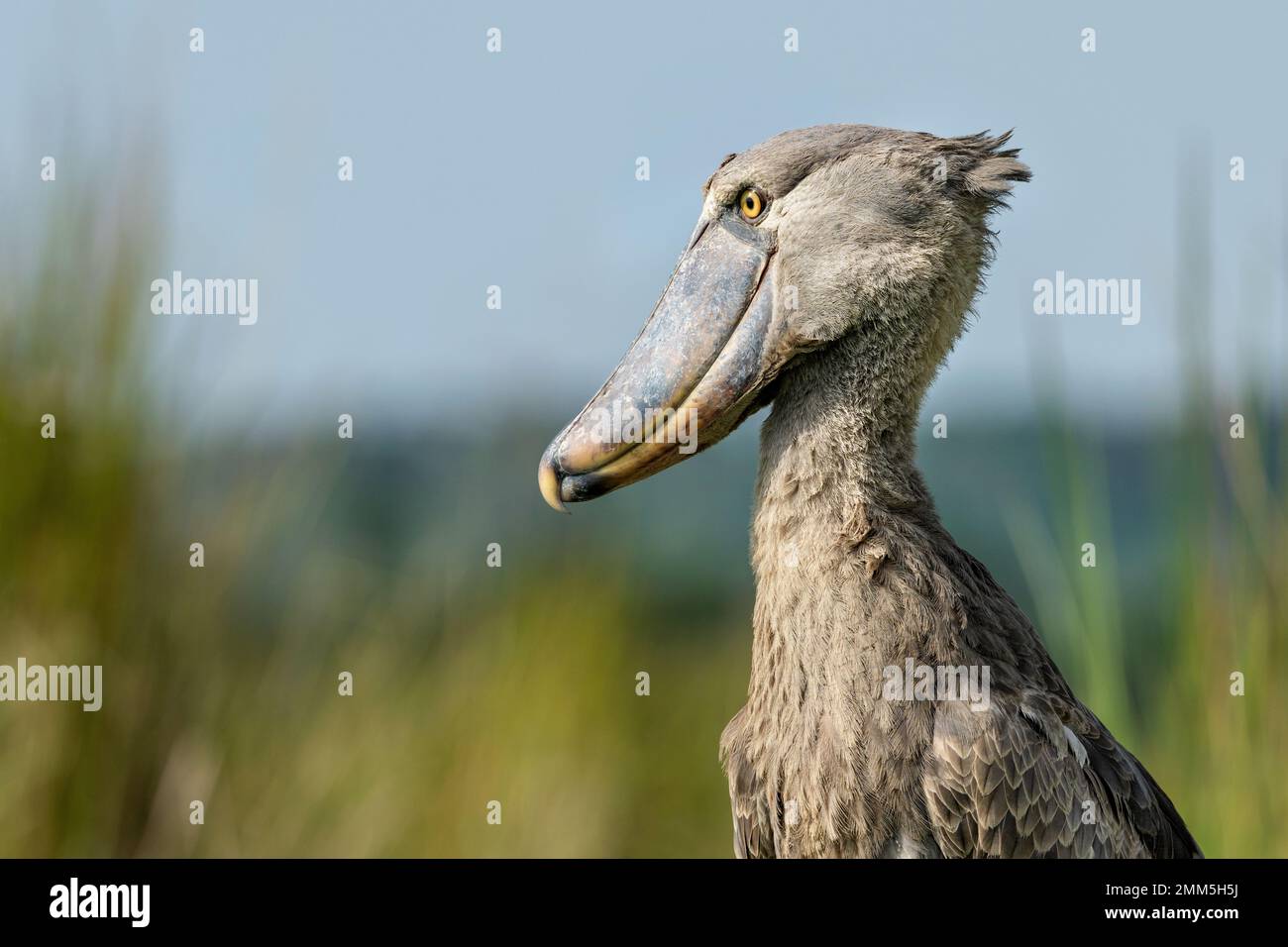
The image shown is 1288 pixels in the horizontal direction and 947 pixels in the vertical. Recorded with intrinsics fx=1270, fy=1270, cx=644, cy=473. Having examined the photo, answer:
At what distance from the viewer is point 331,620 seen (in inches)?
158

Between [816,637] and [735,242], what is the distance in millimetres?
828

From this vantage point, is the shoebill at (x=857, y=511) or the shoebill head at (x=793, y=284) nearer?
the shoebill at (x=857, y=511)

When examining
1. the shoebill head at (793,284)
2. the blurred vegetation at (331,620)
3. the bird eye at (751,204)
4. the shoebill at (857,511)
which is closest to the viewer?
the shoebill at (857,511)

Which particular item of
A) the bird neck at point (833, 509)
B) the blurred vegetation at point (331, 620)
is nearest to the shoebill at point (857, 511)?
the bird neck at point (833, 509)

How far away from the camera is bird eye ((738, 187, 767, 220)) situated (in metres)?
2.59

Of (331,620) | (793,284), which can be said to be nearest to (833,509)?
(793,284)

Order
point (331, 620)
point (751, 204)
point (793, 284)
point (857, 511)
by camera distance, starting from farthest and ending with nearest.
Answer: point (331, 620), point (751, 204), point (793, 284), point (857, 511)

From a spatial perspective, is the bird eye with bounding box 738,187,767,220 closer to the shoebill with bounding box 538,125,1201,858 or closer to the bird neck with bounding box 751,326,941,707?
the shoebill with bounding box 538,125,1201,858

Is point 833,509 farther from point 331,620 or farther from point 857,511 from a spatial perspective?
point 331,620

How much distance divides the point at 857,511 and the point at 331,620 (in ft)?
7.22

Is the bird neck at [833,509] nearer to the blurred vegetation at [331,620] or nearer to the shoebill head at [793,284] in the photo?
the shoebill head at [793,284]

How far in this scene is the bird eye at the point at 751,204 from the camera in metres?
2.59

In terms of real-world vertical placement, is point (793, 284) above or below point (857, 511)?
above

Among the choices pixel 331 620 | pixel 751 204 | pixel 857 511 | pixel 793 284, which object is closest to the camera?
pixel 857 511
